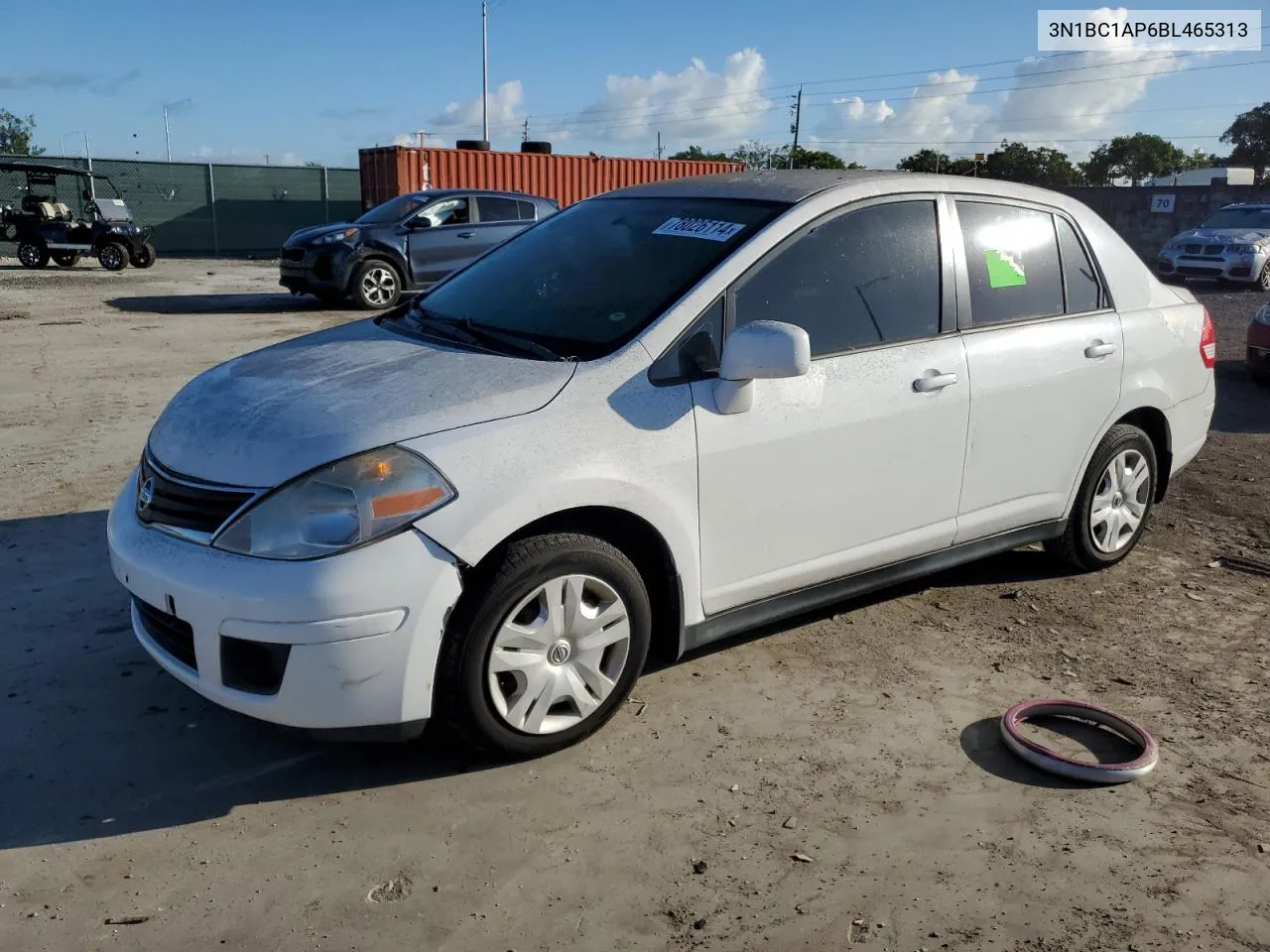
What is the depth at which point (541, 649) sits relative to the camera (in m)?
3.27

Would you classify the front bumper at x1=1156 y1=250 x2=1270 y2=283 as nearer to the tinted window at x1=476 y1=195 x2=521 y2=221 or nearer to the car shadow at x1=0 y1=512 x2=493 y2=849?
the tinted window at x1=476 y1=195 x2=521 y2=221

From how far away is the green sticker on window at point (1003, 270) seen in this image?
4.42m

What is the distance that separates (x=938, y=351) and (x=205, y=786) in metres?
2.90

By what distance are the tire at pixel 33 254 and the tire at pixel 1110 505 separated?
2084 cm

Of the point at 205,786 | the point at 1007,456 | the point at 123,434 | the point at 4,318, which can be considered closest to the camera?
the point at 205,786

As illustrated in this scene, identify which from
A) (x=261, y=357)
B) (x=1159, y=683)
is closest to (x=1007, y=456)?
(x=1159, y=683)

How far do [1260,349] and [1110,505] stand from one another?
5966mm

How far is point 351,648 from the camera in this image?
294 cm

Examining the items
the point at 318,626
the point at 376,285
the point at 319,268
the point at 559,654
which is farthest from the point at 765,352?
the point at 319,268

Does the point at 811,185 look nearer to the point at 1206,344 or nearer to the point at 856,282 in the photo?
the point at 856,282

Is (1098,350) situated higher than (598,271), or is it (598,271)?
(598,271)

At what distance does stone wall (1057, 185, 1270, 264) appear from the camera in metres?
28.1

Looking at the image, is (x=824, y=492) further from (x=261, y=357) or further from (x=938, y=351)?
(x=261, y=357)

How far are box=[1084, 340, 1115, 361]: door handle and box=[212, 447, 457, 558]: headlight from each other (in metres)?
2.95
